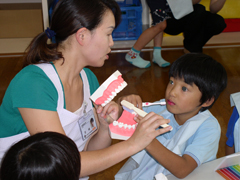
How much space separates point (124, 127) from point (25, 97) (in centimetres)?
36

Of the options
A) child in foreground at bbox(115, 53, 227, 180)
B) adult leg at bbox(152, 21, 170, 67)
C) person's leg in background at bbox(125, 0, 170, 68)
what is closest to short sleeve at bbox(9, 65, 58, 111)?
child in foreground at bbox(115, 53, 227, 180)

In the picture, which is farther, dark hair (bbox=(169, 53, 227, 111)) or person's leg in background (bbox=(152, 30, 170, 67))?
person's leg in background (bbox=(152, 30, 170, 67))

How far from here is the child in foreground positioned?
1105 millimetres

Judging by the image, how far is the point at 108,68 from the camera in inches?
121

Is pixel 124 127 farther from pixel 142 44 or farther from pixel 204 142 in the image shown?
pixel 142 44

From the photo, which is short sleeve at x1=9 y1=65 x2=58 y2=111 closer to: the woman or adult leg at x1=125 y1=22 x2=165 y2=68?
the woman

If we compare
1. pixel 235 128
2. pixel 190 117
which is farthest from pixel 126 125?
pixel 235 128

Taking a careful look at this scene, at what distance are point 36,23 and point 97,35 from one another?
2911 millimetres

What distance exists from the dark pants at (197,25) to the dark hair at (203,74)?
5.98ft

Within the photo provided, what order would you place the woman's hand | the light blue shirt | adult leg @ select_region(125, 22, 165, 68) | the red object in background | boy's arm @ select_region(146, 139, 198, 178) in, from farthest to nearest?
the red object in background, adult leg @ select_region(125, 22, 165, 68), the light blue shirt, boy's arm @ select_region(146, 139, 198, 178), the woman's hand

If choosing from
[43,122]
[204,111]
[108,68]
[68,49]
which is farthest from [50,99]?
[108,68]

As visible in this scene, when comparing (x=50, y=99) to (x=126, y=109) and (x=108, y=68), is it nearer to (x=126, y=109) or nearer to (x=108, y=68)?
(x=126, y=109)

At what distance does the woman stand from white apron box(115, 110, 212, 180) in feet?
0.58

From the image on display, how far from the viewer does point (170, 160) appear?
1.01m
